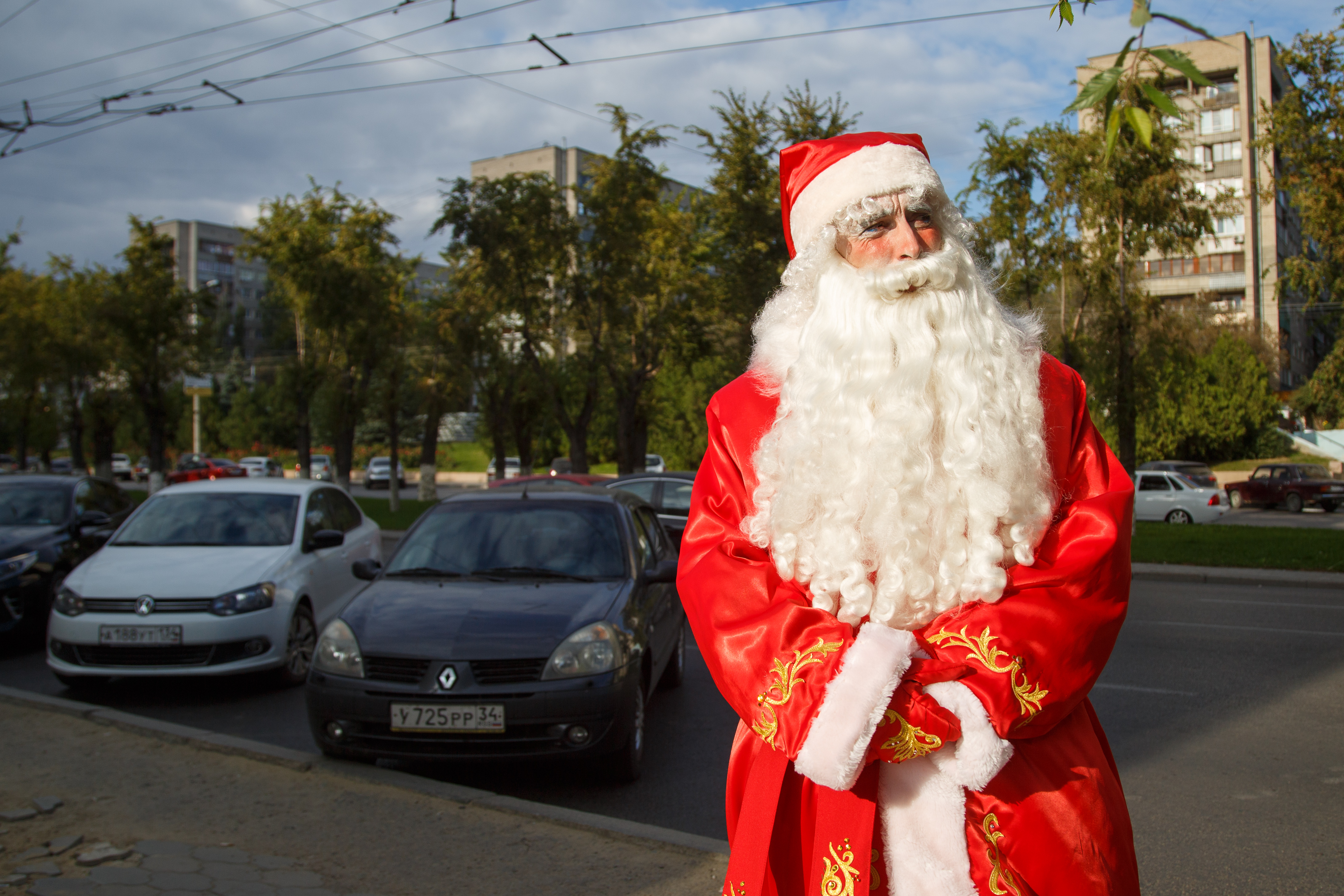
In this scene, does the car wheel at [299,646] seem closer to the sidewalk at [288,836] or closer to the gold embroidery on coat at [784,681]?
the sidewalk at [288,836]

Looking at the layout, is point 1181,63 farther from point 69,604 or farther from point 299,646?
point 69,604

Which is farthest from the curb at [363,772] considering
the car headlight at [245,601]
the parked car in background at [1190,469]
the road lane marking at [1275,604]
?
the parked car in background at [1190,469]

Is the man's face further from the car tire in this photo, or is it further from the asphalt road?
the car tire

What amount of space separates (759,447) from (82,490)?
10.1 metres

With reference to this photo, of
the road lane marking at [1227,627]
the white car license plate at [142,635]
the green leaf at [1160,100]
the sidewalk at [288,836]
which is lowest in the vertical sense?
the road lane marking at [1227,627]

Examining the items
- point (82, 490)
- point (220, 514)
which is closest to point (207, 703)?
point (220, 514)

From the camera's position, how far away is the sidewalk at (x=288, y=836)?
3576 millimetres

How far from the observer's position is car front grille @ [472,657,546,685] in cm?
482

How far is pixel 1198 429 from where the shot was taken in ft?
137

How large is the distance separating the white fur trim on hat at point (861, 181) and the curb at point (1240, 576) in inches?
479

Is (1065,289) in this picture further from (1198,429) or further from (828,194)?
(1198,429)

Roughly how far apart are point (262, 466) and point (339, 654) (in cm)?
5074

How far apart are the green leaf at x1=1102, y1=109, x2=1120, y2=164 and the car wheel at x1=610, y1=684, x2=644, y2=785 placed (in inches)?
150

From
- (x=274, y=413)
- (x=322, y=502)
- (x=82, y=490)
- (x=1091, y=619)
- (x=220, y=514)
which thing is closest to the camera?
(x=1091, y=619)
